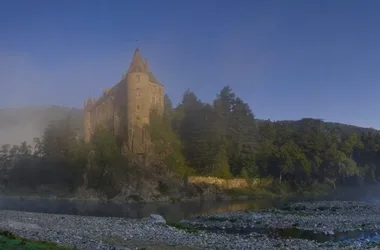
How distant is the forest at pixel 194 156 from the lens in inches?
3762

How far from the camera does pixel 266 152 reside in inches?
4341

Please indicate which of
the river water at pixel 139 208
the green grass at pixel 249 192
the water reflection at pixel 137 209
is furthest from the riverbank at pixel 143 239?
the green grass at pixel 249 192

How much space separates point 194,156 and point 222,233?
224 ft

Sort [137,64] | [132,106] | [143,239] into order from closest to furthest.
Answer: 1. [143,239]
2. [132,106]
3. [137,64]

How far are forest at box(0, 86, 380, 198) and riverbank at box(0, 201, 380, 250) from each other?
50.0 metres

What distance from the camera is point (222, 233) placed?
3431 centimetres

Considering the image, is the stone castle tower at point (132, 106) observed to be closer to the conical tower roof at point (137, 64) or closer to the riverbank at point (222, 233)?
the conical tower roof at point (137, 64)

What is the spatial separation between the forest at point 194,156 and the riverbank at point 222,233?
50.0 metres

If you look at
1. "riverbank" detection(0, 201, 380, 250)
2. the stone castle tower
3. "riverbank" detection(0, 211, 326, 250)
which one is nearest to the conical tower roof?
the stone castle tower

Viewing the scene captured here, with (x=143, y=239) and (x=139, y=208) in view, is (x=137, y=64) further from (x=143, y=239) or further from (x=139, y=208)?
(x=143, y=239)

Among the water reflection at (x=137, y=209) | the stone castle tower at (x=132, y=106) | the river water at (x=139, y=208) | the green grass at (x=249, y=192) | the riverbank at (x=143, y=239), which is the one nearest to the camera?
the riverbank at (x=143, y=239)

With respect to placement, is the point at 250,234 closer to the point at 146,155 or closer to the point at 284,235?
the point at 284,235

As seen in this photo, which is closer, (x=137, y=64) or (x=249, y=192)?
(x=249, y=192)

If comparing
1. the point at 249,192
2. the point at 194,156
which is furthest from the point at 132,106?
the point at 249,192
